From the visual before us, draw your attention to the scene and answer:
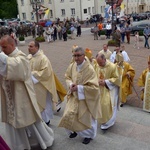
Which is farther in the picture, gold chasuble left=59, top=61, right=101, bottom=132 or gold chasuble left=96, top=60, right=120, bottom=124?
gold chasuble left=96, top=60, right=120, bottom=124

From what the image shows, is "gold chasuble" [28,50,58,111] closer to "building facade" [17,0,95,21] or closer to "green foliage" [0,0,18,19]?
"building facade" [17,0,95,21]

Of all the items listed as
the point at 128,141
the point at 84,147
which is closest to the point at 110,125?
the point at 128,141

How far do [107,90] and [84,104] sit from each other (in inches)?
35.4

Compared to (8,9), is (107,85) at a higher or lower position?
lower

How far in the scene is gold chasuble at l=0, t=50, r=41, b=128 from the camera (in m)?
3.70

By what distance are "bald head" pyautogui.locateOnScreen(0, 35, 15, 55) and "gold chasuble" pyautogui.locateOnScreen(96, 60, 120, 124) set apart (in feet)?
6.70

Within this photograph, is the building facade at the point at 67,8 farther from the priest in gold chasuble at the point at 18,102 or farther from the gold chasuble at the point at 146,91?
the priest in gold chasuble at the point at 18,102

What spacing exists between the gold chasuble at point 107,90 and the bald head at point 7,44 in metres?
2.04

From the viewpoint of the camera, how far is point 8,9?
53875mm

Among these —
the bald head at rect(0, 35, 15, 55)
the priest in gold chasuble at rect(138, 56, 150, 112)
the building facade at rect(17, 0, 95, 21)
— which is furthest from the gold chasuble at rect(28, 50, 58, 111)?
the building facade at rect(17, 0, 95, 21)

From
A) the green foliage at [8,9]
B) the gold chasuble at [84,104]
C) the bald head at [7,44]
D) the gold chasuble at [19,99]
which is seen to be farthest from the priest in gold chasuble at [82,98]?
the green foliage at [8,9]

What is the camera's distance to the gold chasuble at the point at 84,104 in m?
4.21

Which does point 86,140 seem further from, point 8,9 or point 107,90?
point 8,9

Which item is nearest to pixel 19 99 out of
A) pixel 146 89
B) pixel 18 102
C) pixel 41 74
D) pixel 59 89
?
pixel 18 102
